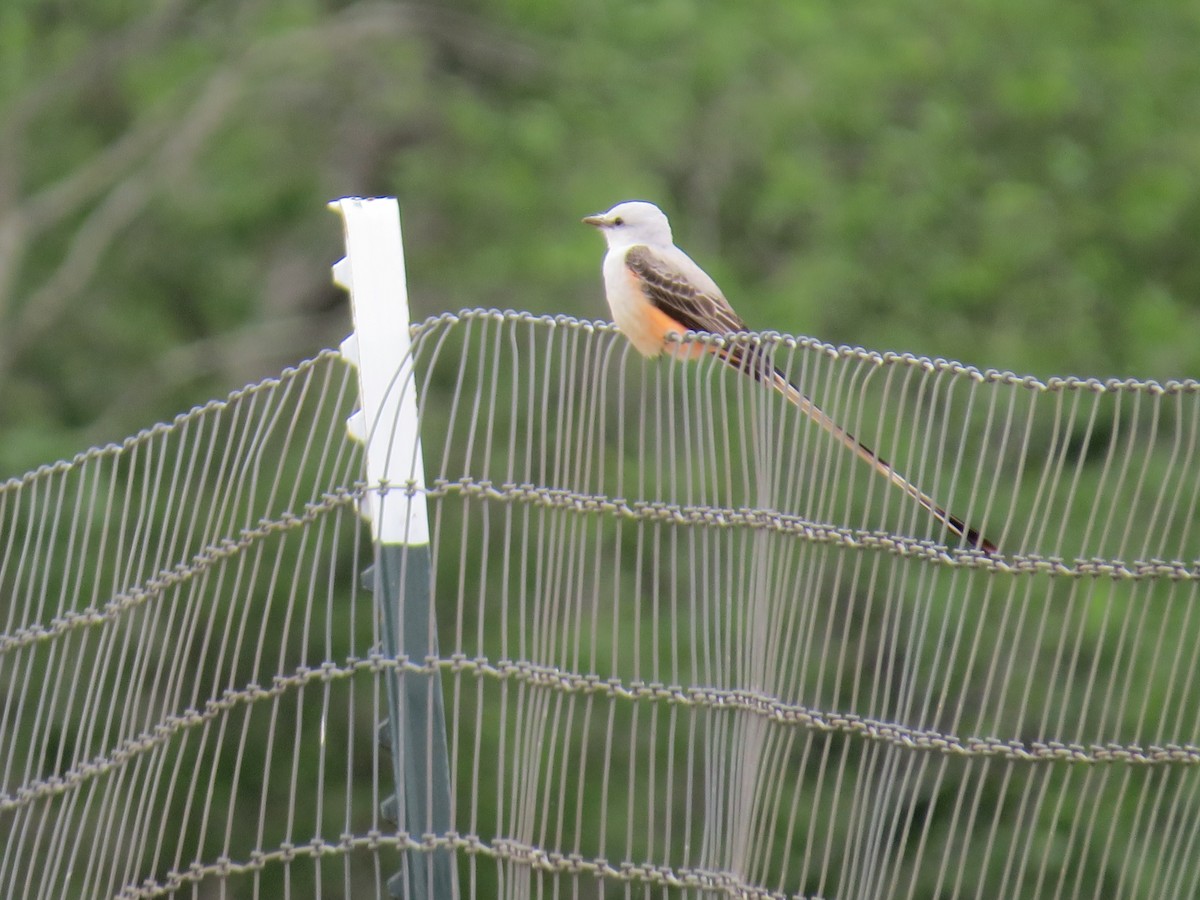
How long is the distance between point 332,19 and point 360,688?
28.9 ft

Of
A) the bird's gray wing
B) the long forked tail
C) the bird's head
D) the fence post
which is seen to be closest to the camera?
the long forked tail

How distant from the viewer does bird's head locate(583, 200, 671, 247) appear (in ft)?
21.0

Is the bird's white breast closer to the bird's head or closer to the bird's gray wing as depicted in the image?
the bird's gray wing

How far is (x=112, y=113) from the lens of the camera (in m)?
16.9

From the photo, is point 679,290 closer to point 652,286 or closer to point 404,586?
point 652,286

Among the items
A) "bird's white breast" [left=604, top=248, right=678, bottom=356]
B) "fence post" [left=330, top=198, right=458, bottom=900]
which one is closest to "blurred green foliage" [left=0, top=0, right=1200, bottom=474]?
"bird's white breast" [left=604, top=248, right=678, bottom=356]

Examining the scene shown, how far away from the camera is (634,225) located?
6434 mm

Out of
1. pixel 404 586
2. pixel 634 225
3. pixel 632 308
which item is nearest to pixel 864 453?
pixel 404 586

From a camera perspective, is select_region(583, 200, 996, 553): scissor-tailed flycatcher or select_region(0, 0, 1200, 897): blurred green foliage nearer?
select_region(583, 200, 996, 553): scissor-tailed flycatcher

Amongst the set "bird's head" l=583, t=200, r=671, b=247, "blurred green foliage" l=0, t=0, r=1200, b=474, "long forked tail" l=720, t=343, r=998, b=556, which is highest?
"blurred green foliage" l=0, t=0, r=1200, b=474

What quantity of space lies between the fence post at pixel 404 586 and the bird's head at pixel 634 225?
2.83 metres

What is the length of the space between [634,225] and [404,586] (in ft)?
10.4

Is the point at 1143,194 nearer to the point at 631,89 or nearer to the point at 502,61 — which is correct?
the point at 631,89

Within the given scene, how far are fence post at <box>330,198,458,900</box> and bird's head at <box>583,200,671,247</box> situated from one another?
2.83m
